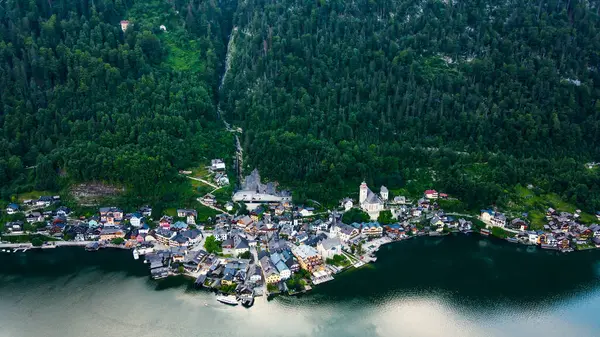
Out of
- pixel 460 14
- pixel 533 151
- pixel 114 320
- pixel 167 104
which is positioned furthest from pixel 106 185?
pixel 460 14

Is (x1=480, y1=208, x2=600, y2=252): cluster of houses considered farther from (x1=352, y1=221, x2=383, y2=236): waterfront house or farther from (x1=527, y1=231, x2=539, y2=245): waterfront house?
(x1=352, y1=221, x2=383, y2=236): waterfront house

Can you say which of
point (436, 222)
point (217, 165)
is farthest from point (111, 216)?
point (436, 222)

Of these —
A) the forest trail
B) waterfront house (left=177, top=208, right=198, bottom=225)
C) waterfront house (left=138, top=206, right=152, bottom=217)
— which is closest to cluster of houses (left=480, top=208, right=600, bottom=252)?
the forest trail

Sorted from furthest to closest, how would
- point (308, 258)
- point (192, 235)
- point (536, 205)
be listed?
point (536, 205), point (192, 235), point (308, 258)

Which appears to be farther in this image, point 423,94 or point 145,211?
point 423,94

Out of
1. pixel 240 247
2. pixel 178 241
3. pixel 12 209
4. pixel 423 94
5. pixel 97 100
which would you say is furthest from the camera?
pixel 423 94

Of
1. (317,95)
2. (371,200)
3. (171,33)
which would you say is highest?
(171,33)

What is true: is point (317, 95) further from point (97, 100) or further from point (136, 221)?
point (136, 221)

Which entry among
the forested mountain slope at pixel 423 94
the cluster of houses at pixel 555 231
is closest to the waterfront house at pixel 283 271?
the forested mountain slope at pixel 423 94
